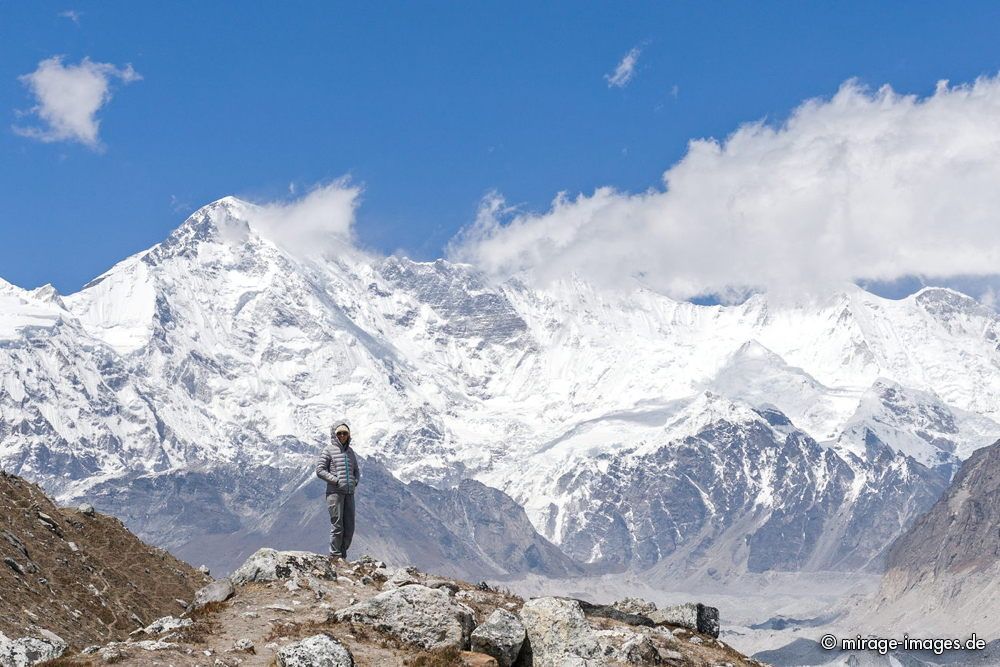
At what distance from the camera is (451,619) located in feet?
98.1

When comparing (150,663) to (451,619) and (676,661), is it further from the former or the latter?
(676,661)

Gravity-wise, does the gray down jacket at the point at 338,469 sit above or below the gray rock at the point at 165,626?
above

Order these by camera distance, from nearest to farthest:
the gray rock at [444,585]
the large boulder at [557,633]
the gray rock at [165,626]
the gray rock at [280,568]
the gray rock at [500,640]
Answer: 1. the gray rock at [500,640]
2. the gray rock at [165,626]
3. the large boulder at [557,633]
4. the gray rock at [280,568]
5. the gray rock at [444,585]

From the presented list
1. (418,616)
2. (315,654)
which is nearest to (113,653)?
(315,654)

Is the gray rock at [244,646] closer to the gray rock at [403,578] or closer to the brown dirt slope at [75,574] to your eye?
the gray rock at [403,578]

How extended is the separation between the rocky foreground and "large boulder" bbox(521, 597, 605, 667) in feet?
0.07

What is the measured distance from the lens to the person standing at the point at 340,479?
38.3 meters

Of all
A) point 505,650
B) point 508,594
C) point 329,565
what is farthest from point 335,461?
point 505,650

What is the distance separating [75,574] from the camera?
40.2 metres

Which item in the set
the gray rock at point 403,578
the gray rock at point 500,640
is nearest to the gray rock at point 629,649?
the gray rock at point 500,640

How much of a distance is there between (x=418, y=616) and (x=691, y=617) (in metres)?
11.8

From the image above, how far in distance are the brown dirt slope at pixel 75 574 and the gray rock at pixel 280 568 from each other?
4.66 m

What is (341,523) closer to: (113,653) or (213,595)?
(213,595)

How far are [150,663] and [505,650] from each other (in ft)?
23.9
